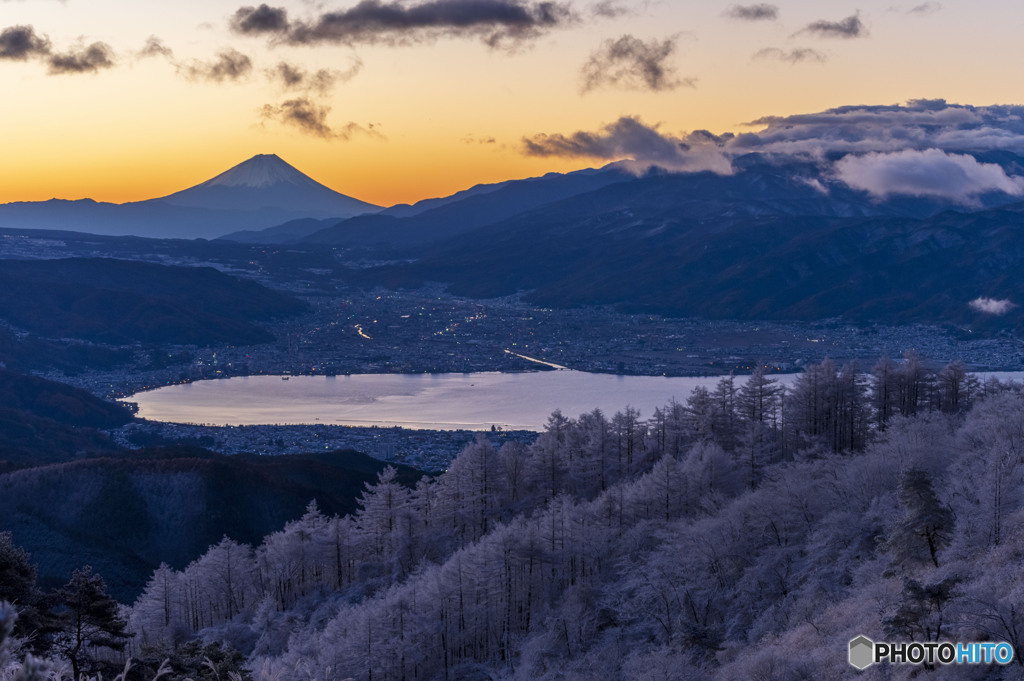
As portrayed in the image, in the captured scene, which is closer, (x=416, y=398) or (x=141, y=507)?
(x=141, y=507)

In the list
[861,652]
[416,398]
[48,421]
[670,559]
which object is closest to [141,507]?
[48,421]

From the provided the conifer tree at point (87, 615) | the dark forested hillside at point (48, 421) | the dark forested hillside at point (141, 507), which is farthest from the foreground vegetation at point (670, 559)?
the dark forested hillside at point (48, 421)

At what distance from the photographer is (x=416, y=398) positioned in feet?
486

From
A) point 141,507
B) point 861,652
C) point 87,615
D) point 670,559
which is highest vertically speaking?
point 861,652

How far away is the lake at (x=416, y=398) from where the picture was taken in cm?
13025

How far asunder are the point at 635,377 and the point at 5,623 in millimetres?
158271

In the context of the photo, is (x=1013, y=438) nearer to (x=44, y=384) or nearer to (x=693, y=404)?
(x=693, y=404)
